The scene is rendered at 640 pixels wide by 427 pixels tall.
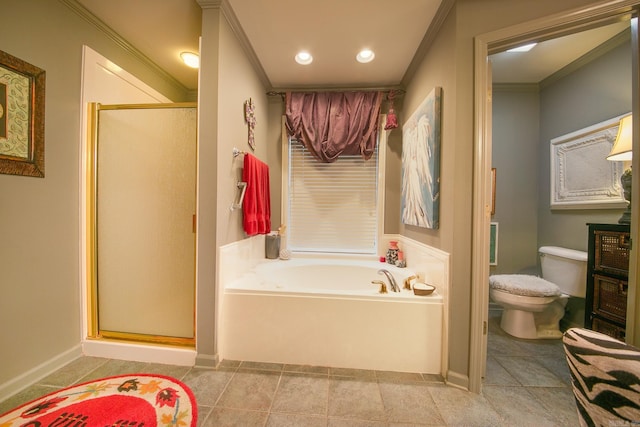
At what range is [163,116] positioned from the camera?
1585mm

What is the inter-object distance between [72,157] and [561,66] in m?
4.11

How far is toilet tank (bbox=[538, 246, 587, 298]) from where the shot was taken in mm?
1763

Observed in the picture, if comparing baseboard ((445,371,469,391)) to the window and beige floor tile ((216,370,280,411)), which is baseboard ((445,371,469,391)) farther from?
the window

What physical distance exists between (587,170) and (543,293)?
1156mm

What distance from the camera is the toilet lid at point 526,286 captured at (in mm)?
1740

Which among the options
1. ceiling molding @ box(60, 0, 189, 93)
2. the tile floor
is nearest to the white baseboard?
the tile floor

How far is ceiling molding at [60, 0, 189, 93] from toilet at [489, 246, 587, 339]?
3.68m

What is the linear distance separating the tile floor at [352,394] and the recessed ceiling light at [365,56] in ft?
7.95

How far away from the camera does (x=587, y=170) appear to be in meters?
1.90

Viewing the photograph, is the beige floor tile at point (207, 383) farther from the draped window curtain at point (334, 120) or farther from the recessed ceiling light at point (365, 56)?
the recessed ceiling light at point (365, 56)

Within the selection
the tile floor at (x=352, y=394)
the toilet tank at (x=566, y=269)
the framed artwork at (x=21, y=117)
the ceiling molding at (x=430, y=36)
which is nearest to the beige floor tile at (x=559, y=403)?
the tile floor at (x=352, y=394)

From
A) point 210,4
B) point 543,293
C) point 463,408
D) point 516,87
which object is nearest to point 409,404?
point 463,408

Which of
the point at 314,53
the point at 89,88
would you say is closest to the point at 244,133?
the point at 314,53

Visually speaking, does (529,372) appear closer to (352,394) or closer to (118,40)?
(352,394)
